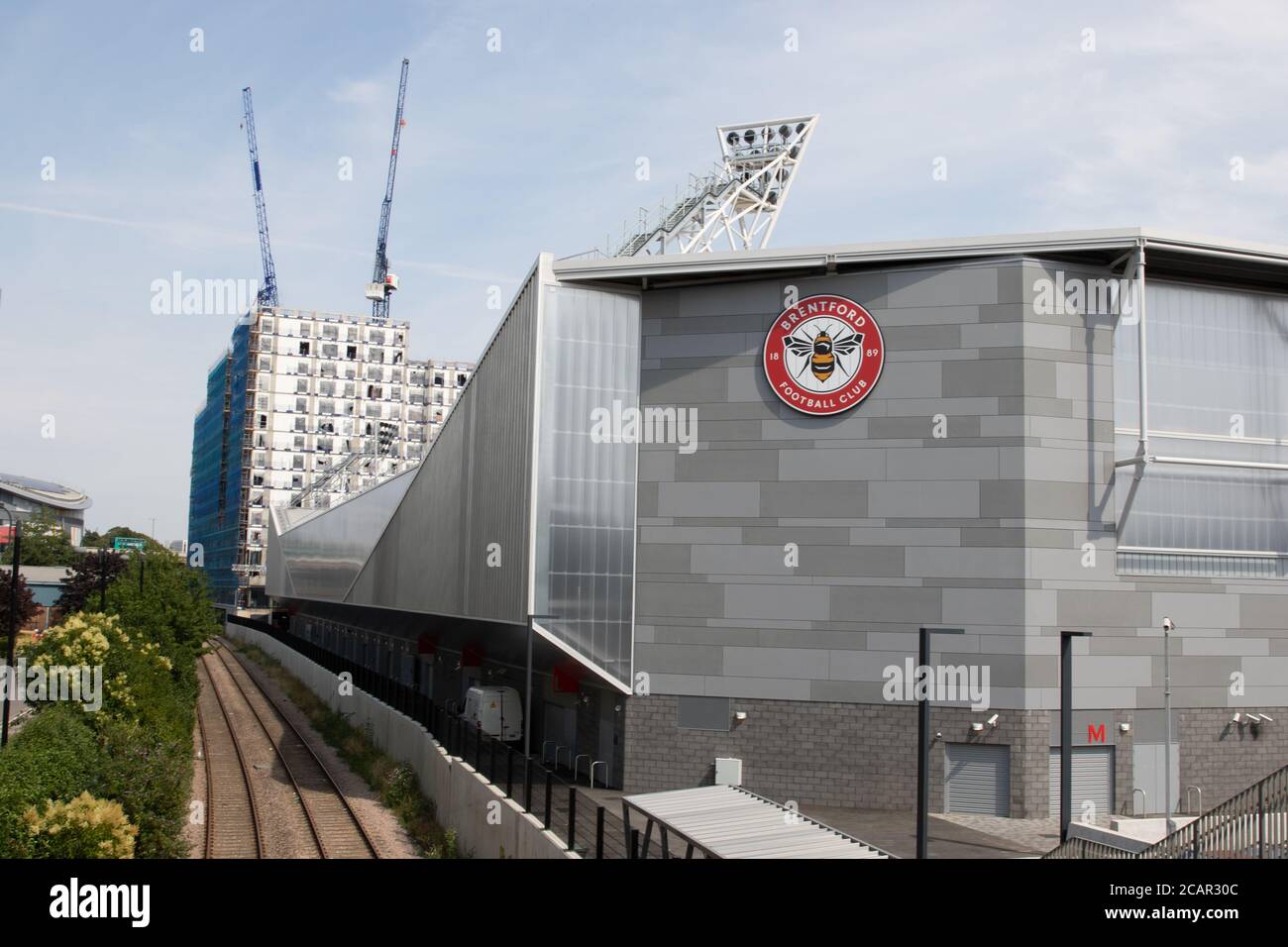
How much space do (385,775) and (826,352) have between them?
1735 centimetres

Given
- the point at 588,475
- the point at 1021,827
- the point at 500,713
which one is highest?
the point at 588,475

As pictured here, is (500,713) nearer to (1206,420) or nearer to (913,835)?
(913,835)

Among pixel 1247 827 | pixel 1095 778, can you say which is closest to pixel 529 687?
pixel 1095 778

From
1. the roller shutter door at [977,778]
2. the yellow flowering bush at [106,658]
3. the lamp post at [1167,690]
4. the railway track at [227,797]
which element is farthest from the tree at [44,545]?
the lamp post at [1167,690]

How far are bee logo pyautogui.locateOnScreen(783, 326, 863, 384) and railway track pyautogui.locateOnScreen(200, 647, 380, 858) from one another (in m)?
14.1

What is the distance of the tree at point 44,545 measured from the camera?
411ft

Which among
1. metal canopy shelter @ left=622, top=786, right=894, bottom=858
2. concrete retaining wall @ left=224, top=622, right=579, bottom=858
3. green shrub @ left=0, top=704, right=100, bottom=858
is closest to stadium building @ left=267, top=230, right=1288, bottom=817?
concrete retaining wall @ left=224, top=622, right=579, bottom=858

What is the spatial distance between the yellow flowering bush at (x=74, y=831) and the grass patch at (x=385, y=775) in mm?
7884

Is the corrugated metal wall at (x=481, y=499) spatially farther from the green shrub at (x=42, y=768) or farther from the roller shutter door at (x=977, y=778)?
the roller shutter door at (x=977, y=778)

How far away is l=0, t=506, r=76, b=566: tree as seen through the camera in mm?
125312

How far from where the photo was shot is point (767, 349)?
2508 cm

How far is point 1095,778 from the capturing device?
23.8 m

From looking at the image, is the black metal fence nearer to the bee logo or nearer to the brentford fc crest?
the brentford fc crest
